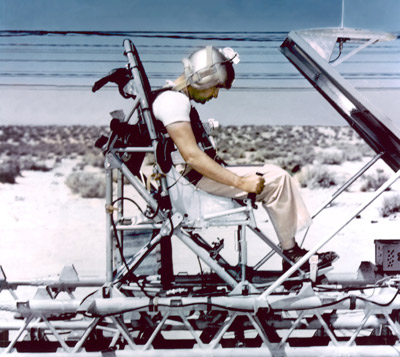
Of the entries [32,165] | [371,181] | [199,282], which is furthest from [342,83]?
[371,181]

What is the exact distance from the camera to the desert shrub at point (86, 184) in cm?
1368

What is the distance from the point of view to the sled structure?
345cm

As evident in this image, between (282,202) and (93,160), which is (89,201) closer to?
(93,160)

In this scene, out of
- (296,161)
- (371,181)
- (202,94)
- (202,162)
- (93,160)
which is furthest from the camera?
(296,161)

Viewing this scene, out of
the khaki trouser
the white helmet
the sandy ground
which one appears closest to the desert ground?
the sandy ground

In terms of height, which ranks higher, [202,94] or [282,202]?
[202,94]

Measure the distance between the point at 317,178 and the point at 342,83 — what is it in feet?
36.9

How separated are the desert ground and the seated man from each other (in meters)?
3.32

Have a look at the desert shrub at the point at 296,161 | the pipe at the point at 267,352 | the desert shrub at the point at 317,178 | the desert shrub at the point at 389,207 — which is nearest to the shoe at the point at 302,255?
the pipe at the point at 267,352

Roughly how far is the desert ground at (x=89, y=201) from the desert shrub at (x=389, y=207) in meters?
0.02

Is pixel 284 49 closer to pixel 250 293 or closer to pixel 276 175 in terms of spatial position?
pixel 276 175

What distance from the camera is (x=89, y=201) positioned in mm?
13234

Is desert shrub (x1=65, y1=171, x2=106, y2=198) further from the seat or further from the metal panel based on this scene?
the metal panel

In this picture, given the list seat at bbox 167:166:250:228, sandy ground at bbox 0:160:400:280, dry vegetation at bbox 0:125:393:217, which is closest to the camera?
seat at bbox 167:166:250:228
